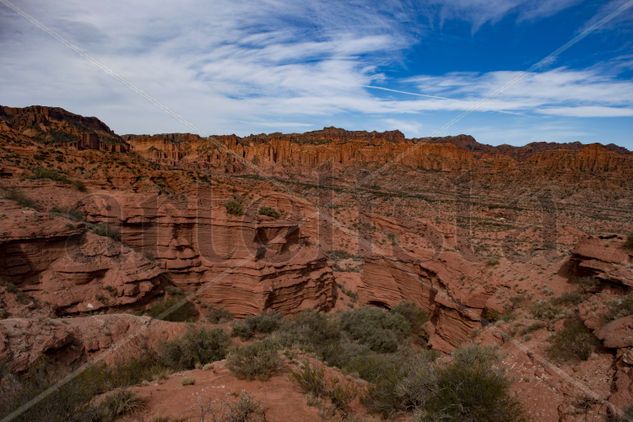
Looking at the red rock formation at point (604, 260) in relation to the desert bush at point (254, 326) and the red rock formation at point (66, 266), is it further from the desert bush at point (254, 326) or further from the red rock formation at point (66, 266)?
the red rock formation at point (66, 266)

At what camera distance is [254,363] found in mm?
6539

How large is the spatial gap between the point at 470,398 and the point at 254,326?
8124mm

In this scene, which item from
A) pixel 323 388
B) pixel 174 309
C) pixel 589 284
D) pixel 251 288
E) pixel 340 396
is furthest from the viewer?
pixel 251 288

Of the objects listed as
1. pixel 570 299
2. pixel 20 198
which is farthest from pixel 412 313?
pixel 20 198

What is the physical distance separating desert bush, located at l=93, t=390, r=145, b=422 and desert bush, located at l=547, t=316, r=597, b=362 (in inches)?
276

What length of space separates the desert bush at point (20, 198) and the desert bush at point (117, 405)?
13.0 m

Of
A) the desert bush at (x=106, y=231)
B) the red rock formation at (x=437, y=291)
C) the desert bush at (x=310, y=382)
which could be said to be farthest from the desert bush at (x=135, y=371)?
the red rock formation at (x=437, y=291)

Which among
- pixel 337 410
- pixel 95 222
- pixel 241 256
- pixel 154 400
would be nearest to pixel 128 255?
pixel 95 222

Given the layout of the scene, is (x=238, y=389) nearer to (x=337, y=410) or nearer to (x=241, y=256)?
(x=337, y=410)

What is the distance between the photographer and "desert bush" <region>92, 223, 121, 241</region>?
14.5 meters

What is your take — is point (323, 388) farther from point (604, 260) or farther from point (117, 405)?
point (604, 260)

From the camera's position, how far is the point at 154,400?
219 inches

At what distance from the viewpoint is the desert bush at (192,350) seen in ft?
28.3

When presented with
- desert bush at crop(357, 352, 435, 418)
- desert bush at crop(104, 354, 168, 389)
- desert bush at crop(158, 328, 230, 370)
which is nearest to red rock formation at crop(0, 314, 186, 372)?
desert bush at crop(104, 354, 168, 389)
